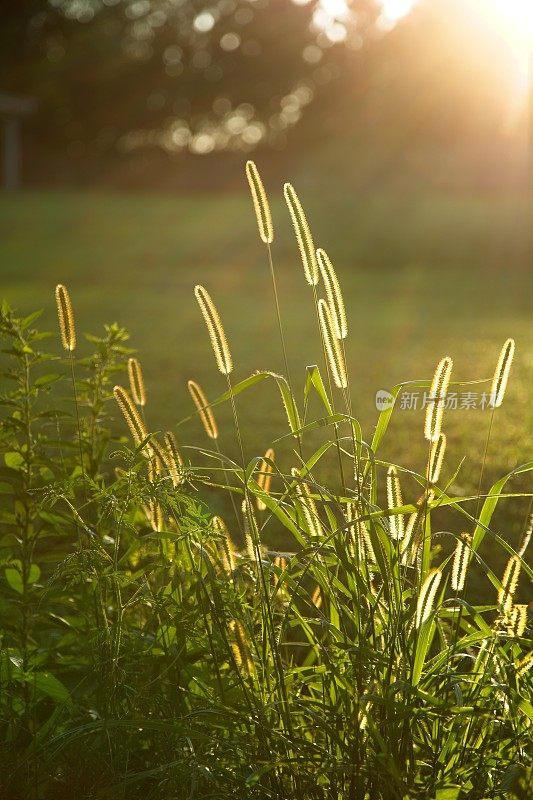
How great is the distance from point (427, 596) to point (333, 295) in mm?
477

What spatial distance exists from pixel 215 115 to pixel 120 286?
19688mm

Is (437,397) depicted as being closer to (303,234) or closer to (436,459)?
(436,459)

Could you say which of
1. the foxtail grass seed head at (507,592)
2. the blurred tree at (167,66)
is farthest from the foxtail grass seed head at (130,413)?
the blurred tree at (167,66)

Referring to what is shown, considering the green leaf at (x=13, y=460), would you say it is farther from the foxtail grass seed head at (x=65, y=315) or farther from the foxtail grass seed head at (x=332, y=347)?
the foxtail grass seed head at (x=332, y=347)

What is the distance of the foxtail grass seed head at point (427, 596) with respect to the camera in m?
1.48

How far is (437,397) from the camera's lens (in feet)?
4.63

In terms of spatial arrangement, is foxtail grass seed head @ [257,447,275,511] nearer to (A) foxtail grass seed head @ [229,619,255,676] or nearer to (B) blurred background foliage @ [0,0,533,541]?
(A) foxtail grass seed head @ [229,619,255,676]

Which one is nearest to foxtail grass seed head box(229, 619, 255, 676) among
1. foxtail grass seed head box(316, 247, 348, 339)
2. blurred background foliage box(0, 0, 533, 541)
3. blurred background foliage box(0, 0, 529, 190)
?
foxtail grass seed head box(316, 247, 348, 339)

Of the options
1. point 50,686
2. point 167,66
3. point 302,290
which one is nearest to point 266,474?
point 50,686

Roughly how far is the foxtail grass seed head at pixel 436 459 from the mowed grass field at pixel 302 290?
1.26 metres

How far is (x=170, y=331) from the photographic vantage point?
9.12m

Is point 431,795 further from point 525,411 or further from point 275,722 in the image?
point 525,411

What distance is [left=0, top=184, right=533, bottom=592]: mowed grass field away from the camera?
542 centimetres

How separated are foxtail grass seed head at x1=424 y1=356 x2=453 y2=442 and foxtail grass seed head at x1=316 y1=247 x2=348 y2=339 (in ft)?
0.48
